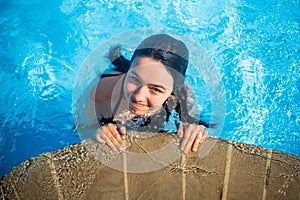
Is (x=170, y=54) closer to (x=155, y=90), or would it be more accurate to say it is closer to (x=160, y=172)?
(x=155, y=90)

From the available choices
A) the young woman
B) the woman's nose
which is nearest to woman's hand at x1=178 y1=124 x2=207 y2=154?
the young woman

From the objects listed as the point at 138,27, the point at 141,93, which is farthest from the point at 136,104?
the point at 138,27

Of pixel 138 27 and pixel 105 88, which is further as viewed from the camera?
pixel 138 27

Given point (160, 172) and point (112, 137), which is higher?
point (112, 137)

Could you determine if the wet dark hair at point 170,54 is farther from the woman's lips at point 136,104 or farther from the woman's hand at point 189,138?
the woman's hand at point 189,138

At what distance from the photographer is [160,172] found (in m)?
1.83

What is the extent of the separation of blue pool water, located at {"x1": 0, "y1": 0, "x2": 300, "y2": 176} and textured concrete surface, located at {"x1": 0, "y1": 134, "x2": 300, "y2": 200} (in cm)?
274

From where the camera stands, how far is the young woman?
2818 mm

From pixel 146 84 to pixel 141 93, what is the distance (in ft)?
0.27

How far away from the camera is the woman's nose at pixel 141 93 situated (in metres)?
2.80

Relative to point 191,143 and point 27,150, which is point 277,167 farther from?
point 27,150

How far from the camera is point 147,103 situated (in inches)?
117

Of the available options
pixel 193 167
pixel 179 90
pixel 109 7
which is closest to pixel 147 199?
pixel 193 167

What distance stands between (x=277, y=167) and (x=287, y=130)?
11.4 ft
